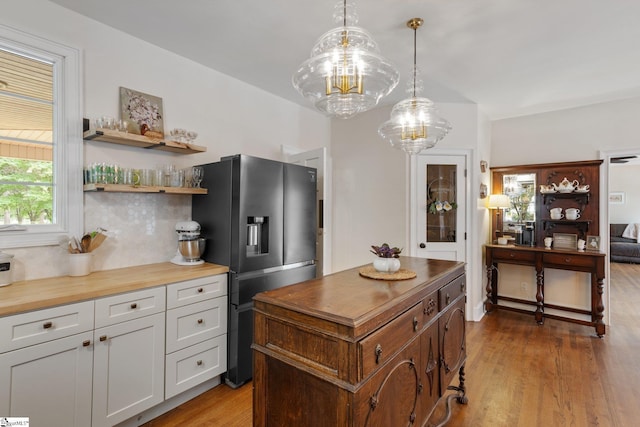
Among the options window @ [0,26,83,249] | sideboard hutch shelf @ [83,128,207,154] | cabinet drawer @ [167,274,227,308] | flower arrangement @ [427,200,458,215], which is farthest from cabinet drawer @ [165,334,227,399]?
flower arrangement @ [427,200,458,215]

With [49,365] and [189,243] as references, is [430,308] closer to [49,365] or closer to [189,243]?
Result: [189,243]

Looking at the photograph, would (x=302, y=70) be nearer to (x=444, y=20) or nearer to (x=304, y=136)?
(x=444, y=20)

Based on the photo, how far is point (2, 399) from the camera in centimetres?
145

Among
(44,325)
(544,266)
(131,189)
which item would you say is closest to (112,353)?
(44,325)

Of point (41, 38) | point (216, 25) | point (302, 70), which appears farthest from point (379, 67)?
point (41, 38)

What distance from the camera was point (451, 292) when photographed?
2.08 metres

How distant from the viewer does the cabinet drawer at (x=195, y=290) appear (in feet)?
6.98

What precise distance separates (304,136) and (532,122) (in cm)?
318

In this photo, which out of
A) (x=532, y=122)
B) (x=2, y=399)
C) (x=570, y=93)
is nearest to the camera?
(x=2, y=399)

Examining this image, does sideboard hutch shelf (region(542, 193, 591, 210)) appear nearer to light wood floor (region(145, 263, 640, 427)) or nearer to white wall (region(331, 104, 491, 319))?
white wall (region(331, 104, 491, 319))

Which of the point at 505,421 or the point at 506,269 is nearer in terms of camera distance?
the point at 505,421

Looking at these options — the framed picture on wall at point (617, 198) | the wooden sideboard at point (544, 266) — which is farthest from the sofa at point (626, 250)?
the wooden sideboard at point (544, 266)

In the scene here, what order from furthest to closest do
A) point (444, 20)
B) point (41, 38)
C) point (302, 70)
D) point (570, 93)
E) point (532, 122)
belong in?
point (532, 122), point (570, 93), point (444, 20), point (41, 38), point (302, 70)

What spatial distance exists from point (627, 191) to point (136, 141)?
11.6 metres
